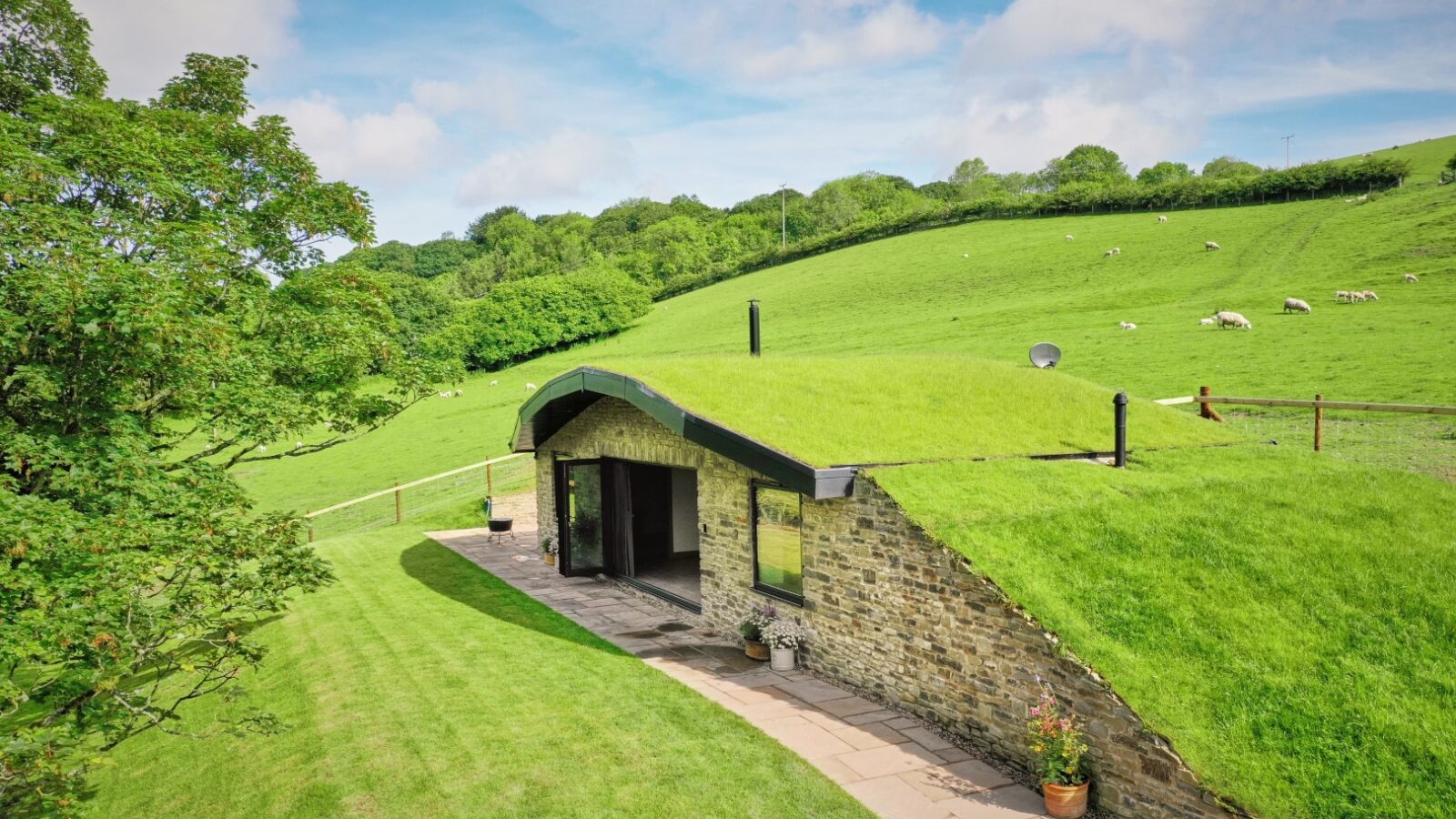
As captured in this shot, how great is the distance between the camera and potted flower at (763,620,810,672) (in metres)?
11.4

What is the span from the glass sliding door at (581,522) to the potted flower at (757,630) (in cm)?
598

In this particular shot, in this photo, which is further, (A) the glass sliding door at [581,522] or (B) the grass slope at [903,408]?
(A) the glass sliding door at [581,522]

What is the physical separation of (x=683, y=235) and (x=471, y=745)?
97234 mm

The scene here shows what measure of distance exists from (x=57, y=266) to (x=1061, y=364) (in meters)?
32.2

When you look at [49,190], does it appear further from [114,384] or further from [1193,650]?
[1193,650]

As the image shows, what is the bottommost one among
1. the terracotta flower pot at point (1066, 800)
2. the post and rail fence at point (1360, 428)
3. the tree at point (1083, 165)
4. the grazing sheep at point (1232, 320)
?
the terracotta flower pot at point (1066, 800)

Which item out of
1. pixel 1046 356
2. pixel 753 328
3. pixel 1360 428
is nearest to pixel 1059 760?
pixel 753 328

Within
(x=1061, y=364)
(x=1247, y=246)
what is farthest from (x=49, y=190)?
(x=1247, y=246)

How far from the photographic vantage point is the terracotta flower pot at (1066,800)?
7.44m

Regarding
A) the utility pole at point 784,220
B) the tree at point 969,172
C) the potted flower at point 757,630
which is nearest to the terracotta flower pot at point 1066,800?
the potted flower at point 757,630

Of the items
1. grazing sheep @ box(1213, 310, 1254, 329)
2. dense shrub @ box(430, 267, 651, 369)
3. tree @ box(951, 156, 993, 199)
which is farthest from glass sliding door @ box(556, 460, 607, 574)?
tree @ box(951, 156, 993, 199)

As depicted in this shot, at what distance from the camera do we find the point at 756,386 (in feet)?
44.3

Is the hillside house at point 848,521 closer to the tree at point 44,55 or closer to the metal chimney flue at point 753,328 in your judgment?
the metal chimney flue at point 753,328

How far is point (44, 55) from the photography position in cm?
1514
